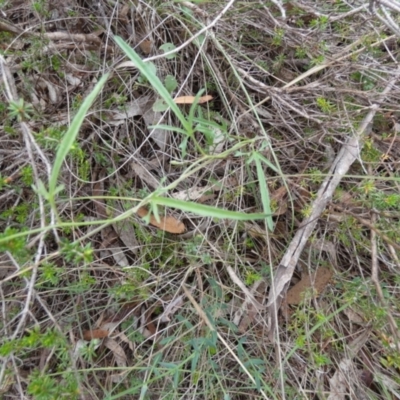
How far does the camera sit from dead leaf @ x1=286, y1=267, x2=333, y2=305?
1510mm

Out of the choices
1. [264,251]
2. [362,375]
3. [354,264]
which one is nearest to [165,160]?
[264,251]

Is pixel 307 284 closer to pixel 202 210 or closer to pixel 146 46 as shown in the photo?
pixel 202 210

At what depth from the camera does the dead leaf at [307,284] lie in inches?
59.4

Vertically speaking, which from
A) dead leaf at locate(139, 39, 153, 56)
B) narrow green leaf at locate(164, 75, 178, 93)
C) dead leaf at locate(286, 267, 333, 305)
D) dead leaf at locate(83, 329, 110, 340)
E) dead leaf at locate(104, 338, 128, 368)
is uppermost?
dead leaf at locate(139, 39, 153, 56)

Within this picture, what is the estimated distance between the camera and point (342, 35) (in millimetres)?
1562

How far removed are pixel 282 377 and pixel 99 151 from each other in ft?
3.13

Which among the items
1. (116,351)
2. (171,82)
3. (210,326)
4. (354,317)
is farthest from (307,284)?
(171,82)

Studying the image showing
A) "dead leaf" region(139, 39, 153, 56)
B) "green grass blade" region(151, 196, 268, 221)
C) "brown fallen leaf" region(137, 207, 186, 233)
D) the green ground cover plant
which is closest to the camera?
"green grass blade" region(151, 196, 268, 221)

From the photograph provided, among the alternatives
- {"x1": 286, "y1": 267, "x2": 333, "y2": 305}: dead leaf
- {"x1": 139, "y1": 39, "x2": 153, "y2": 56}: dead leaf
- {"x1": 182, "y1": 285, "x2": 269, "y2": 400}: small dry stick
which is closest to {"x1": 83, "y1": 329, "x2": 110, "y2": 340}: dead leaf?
{"x1": 182, "y1": 285, "x2": 269, "y2": 400}: small dry stick

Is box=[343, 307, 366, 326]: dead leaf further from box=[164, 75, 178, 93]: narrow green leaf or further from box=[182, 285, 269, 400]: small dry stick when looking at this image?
box=[164, 75, 178, 93]: narrow green leaf

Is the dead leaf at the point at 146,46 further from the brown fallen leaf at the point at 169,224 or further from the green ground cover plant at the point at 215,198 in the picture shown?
the brown fallen leaf at the point at 169,224

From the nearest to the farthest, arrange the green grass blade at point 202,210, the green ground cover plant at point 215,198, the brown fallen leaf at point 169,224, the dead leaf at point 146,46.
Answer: the green grass blade at point 202,210 → the green ground cover plant at point 215,198 → the brown fallen leaf at point 169,224 → the dead leaf at point 146,46

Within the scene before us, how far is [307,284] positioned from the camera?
1.52m

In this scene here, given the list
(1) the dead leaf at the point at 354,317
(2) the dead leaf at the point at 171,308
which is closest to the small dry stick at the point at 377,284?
(1) the dead leaf at the point at 354,317
